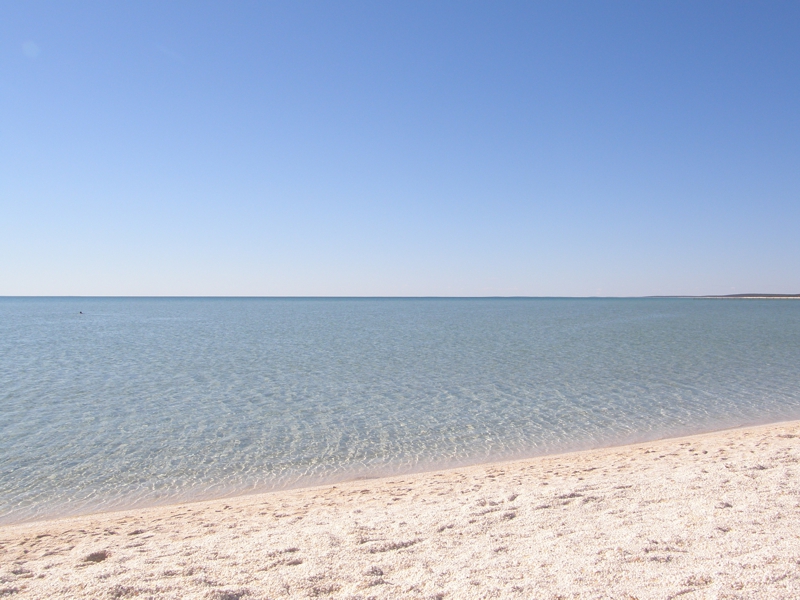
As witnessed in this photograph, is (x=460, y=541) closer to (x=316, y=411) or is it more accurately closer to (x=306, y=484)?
(x=306, y=484)

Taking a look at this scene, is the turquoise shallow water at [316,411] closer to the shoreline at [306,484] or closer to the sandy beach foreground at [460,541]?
the shoreline at [306,484]

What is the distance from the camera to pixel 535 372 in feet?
77.5

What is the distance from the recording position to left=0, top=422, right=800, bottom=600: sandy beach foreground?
194 inches

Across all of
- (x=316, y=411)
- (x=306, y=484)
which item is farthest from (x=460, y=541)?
(x=316, y=411)

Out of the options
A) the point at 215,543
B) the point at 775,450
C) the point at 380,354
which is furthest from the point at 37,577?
the point at 380,354

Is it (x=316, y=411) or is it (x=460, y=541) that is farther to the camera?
(x=316, y=411)

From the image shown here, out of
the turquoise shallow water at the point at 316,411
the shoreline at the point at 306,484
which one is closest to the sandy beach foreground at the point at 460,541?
the shoreline at the point at 306,484

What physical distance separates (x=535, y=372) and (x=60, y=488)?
1856 cm

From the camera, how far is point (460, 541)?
6.24m

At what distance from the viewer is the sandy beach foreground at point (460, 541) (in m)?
4.93

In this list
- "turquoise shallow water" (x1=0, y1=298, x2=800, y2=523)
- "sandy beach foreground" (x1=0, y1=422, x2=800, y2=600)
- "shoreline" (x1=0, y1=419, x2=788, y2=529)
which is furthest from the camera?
"turquoise shallow water" (x1=0, y1=298, x2=800, y2=523)

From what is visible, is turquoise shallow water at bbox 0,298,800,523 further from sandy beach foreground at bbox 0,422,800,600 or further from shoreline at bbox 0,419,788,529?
sandy beach foreground at bbox 0,422,800,600

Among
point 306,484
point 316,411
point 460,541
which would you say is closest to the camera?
point 460,541

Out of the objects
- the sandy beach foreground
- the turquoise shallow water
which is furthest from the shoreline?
the sandy beach foreground
